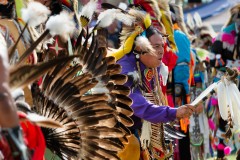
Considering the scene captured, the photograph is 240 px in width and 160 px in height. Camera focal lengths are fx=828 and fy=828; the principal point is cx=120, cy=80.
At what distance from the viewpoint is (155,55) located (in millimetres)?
5234

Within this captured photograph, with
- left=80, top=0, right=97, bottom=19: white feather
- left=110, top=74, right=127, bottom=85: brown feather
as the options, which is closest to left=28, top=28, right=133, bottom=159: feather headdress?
left=110, top=74, right=127, bottom=85: brown feather

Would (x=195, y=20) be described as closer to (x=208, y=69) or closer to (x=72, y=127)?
(x=208, y=69)

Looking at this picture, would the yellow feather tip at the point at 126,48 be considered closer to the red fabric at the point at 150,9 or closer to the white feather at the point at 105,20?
the white feather at the point at 105,20

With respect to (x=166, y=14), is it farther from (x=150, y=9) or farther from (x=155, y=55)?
(x=155, y=55)

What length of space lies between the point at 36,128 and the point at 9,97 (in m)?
0.61

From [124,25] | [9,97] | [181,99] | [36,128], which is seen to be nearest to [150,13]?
[124,25]

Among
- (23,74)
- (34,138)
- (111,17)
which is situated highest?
(23,74)

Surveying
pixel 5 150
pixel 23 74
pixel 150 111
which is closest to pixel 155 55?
pixel 150 111

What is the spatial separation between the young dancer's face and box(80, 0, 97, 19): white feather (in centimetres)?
42

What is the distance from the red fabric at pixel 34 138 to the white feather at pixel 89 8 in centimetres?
193

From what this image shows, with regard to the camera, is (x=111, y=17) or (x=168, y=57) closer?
(x=111, y=17)

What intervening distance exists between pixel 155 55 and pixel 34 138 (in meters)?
2.05

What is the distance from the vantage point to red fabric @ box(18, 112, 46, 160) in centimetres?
327

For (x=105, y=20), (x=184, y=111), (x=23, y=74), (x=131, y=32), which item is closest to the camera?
(x=23, y=74)
